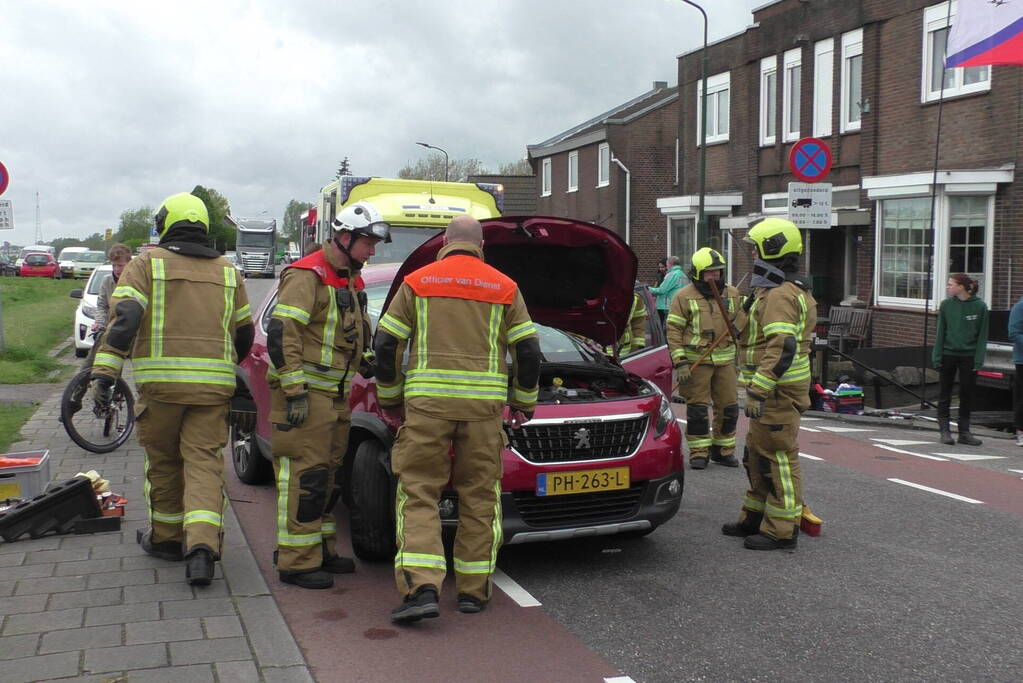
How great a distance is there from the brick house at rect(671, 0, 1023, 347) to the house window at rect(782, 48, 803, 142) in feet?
0.11

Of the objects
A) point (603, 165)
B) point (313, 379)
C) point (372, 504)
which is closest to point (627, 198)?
point (603, 165)

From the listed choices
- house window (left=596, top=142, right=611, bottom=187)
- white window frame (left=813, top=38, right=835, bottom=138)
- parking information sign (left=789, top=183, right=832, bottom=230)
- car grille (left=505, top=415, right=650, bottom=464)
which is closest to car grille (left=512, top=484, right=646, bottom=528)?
car grille (left=505, top=415, right=650, bottom=464)

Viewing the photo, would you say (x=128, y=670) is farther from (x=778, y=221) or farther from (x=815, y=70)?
(x=815, y=70)

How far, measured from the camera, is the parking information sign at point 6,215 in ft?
61.6

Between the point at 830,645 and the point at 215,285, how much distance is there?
11.3ft

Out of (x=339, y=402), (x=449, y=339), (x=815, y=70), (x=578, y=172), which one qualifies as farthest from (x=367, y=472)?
(x=578, y=172)

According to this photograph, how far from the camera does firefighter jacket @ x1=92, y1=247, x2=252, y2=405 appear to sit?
5.30 meters

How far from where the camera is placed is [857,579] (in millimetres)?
5762

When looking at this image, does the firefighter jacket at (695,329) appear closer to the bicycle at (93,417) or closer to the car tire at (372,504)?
the car tire at (372,504)

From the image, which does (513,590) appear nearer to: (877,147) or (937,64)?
(937,64)

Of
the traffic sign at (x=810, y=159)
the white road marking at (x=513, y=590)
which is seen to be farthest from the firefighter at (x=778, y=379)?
the traffic sign at (x=810, y=159)

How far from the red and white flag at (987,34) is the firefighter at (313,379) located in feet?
30.5

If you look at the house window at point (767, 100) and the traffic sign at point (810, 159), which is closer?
the traffic sign at point (810, 159)

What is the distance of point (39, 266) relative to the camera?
5481cm
